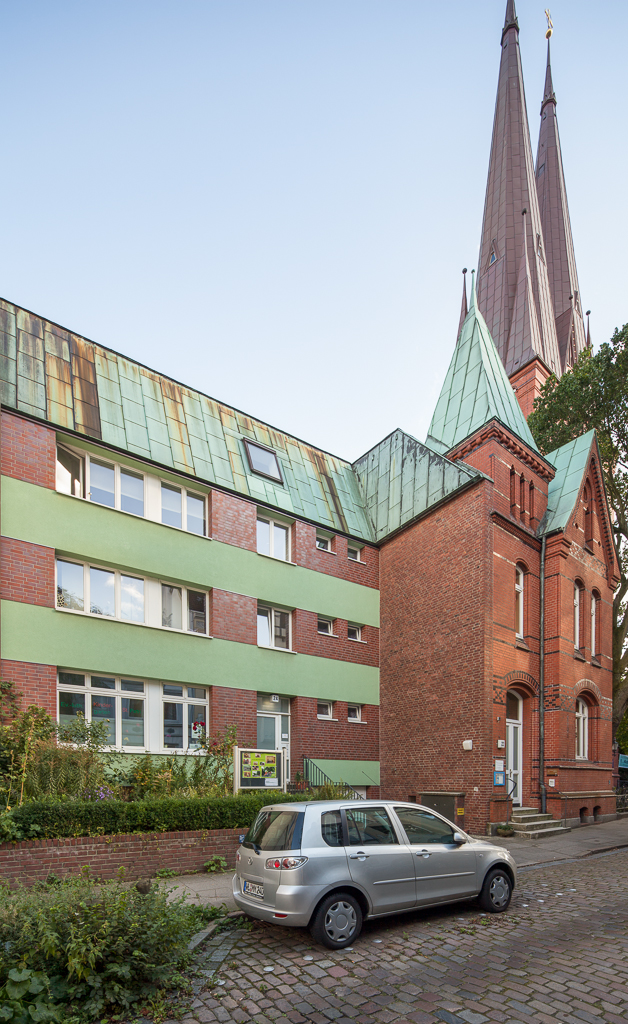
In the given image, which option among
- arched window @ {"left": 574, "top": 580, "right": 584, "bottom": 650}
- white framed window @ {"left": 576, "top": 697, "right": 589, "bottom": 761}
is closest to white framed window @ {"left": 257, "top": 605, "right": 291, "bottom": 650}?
arched window @ {"left": 574, "top": 580, "right": 584, "bottom": 650}

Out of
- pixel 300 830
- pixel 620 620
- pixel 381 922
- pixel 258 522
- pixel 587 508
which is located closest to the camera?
pixel 300 830

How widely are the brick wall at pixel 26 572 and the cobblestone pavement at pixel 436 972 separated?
7988mm

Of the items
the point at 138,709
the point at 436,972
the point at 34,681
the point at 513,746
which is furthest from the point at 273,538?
the point at 436,972

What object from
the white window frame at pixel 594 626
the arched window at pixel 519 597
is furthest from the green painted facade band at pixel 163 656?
the white window frame at pixel 594 626

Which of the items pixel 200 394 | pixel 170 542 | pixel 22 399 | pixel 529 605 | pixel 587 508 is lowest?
pixel 529 605

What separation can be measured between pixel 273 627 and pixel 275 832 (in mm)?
10730

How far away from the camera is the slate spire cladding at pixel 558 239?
5070 centimetres

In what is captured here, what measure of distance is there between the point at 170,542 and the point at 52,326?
19.5 feet

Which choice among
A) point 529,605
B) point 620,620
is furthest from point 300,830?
point 620,620

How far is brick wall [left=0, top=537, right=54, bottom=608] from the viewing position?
40.4 feet

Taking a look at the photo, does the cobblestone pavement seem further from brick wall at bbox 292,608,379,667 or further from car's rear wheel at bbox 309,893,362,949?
brick wall at bbox 292,608,379,667

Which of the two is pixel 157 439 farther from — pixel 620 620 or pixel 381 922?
pixel 620 620

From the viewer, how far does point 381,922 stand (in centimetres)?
732

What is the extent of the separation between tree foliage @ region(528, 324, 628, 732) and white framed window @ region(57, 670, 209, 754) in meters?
17.0
